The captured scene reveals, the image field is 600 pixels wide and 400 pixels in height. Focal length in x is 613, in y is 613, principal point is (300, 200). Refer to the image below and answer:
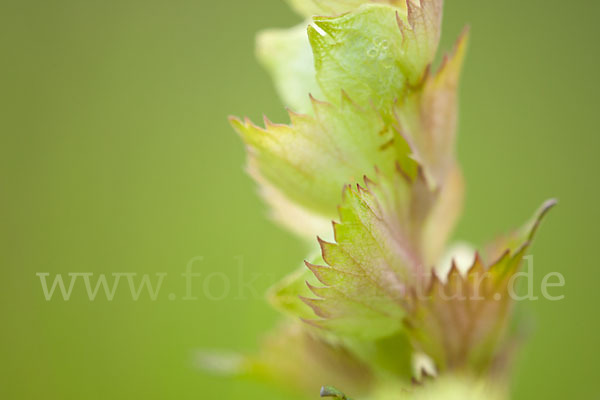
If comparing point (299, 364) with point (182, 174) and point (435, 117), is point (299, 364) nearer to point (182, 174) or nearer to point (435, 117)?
point (435, 117)

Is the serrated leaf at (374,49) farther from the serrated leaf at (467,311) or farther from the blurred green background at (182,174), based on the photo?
the blurred green background at (182,174)

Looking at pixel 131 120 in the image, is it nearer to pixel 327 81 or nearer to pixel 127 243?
pixel 127 243

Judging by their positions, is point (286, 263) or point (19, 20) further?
point (19, 20)

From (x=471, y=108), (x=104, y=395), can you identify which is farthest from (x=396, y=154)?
(x=471, y=108)

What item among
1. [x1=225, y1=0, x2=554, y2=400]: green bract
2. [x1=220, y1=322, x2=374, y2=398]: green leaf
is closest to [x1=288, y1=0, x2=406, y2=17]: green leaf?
[x1=225, y1=0, x2=554, y2=400]: green bract

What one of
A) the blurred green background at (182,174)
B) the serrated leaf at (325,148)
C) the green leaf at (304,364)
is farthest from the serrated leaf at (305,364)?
the blurred green background at (182,174)

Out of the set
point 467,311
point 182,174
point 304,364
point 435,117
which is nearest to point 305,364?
A: point 304,364
